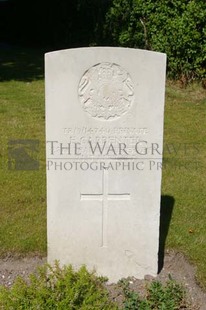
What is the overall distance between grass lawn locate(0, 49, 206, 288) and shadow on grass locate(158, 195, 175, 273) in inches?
1.5

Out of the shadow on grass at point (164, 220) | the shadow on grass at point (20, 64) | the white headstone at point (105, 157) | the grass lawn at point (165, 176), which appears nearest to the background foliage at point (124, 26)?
the grass lawn at point (165, 176)

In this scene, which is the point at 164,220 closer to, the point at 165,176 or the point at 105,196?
the point at 165,176

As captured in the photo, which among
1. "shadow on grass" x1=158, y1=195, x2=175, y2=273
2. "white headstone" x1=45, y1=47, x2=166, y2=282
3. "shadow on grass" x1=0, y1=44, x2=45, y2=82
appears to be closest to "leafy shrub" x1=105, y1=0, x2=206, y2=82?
"shadow on grass" x1=0, y1=44, x2=45, y2=82

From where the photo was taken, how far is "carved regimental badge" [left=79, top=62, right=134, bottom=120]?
3.57 meters

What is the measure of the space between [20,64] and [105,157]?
9.77 metres

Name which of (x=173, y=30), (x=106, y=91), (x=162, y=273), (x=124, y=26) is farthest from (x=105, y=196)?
(x=124, y=26)

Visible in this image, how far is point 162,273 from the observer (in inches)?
168

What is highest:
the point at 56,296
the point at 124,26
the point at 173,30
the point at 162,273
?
the point at 124,26

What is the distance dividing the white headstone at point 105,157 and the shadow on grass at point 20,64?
7.64m

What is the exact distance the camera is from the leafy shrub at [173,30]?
31.0ft

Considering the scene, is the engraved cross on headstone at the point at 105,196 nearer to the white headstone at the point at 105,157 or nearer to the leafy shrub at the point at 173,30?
the white headstone at the point at 105,157

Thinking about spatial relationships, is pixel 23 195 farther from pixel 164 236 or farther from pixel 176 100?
pixel 176 100

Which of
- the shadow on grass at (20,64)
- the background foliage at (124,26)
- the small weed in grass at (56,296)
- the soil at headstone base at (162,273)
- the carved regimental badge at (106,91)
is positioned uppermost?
the background foliage at (124,26)

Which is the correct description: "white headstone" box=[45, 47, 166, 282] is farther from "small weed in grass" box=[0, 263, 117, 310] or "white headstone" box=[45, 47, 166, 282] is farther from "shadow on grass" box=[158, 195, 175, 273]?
"small weed in grass" box=[0, 263, 117, 310]
